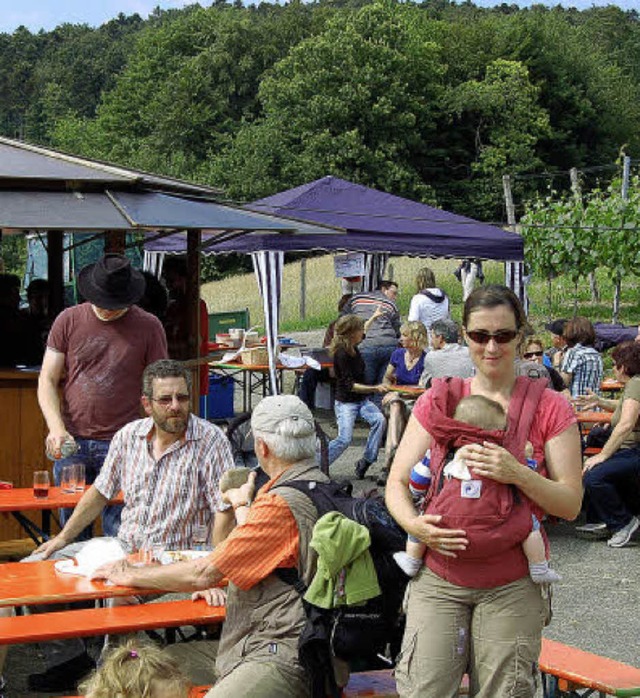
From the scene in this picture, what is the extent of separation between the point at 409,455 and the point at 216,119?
197 ft

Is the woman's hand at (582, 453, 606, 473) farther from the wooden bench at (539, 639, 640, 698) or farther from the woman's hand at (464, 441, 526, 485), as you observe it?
the woman's hand at (464, 441, 526, 485)

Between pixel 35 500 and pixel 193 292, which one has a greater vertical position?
pixel 193 292

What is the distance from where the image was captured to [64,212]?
8.48 metres

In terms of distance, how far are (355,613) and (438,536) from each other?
1.68ft

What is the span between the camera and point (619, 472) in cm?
855

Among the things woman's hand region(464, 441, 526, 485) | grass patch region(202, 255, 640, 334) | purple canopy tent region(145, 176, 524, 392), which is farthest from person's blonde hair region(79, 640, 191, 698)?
grass patch region(202, 255, 640, 334)

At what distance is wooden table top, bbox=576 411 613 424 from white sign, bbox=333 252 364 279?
7.30 metres

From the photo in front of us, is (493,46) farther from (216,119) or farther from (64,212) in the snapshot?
(64,212)

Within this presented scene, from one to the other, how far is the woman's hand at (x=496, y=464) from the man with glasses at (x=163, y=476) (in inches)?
77.0

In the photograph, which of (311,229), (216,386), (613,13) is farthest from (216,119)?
(311,229)

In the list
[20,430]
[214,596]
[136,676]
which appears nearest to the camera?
[136,676]

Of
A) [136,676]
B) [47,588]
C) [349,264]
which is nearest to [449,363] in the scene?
[47,588]

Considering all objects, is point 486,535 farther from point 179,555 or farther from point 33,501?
point 33,501

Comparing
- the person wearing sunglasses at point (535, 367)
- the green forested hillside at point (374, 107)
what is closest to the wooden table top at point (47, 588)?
the person wearing sunglasses at point (535, 367)
